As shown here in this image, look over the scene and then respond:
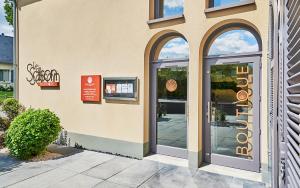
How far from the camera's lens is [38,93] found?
8266mm

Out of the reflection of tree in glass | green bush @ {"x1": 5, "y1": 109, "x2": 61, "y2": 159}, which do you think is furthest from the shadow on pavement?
the reflection of tree in glass

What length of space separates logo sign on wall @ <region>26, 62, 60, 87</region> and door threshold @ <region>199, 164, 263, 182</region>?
5.13 metres

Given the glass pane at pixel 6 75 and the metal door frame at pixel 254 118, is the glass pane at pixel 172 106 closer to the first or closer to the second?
the metal door frame at pixel 254 118

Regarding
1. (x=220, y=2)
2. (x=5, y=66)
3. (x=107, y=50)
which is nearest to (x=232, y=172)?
(x=220, y=2)

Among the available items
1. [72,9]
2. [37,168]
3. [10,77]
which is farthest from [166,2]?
[10,77]

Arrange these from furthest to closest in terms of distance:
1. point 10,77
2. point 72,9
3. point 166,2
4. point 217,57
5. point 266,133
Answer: point 10,77 → point 72,9 → point 166,2 → point 217,57 → point 266,133

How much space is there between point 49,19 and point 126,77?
3.64 metres

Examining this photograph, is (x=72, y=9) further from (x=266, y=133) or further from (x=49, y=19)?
(x=266, y=133)

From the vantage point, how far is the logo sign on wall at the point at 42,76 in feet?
25.5

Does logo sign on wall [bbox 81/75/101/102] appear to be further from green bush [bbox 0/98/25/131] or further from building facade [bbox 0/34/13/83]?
building facade [bbox 0/34/13/83]

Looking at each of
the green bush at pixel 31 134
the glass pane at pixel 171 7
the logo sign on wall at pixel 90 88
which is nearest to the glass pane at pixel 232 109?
the glass pane at pixel 171 7

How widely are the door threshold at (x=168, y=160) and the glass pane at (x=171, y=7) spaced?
3.46 metres

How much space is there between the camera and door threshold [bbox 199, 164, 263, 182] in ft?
15.9

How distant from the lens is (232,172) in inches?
201
